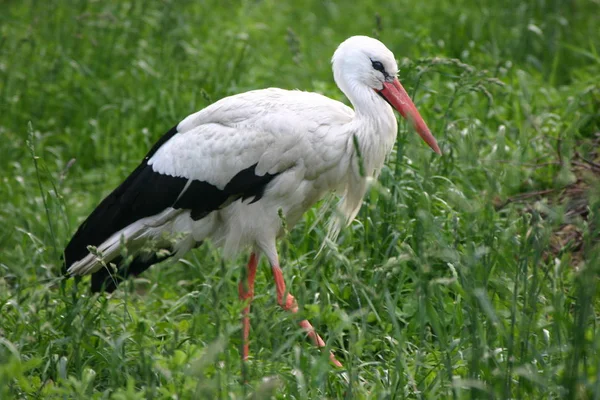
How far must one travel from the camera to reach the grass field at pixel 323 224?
2826 millimetres

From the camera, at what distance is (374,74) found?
13.6 feet

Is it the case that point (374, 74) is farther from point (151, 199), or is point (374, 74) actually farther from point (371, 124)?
point (151, 199)

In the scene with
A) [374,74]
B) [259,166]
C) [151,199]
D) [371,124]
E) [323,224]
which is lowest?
[323,224]

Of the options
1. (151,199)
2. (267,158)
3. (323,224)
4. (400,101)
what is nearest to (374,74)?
(400,101)

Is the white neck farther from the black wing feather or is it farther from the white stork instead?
the black wing feather

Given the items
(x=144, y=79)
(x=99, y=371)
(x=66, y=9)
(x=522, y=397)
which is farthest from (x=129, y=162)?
(x=522, y=397)

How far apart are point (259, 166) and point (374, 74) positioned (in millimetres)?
622

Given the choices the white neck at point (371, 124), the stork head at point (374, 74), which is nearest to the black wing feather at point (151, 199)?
the white neck at point (371, 124)

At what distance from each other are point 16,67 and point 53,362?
366 cm

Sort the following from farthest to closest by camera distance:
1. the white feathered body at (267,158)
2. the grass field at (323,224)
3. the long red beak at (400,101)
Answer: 1. the long red beak at (400,101)
2. the white feathered body at (267,158)
3. the grass field at (323,224)

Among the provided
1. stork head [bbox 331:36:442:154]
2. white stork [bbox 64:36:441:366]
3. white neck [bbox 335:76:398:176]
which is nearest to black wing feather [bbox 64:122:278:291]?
white stork [bbox 64:36:441:366]

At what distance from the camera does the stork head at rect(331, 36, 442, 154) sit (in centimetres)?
411

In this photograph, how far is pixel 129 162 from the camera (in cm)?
594

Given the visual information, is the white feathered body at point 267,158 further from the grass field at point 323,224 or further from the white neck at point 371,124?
the grass field at point 323,224
